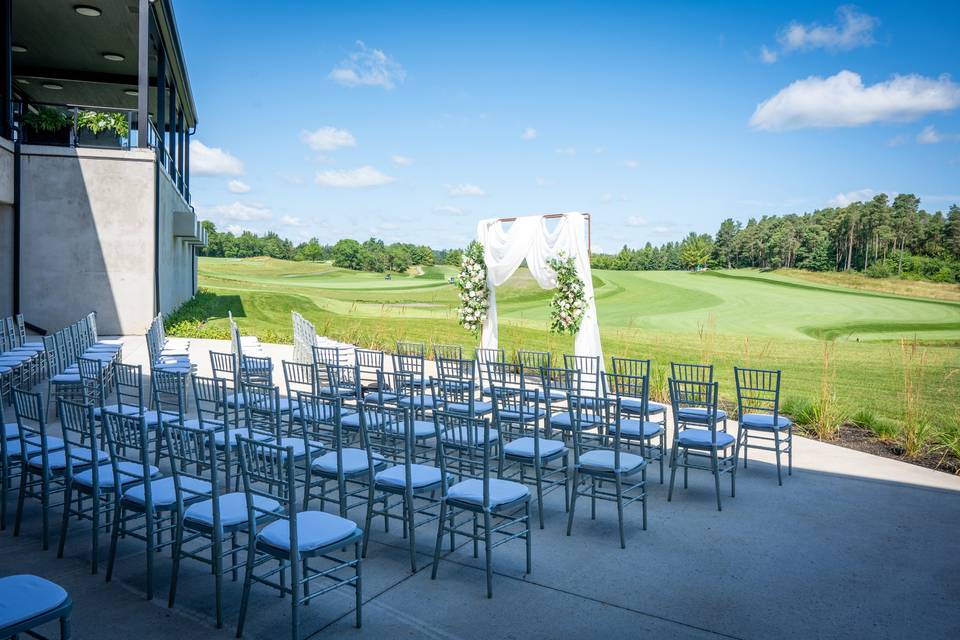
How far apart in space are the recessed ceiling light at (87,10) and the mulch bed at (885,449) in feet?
55.2

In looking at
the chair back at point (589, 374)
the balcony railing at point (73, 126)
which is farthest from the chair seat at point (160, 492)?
the balcony railing at point (73, 126)

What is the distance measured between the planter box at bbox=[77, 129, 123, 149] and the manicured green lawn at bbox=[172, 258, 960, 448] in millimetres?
4719

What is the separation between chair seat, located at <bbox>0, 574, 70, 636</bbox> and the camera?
2.19 m

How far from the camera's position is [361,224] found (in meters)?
52.9

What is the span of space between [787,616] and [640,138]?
122ft

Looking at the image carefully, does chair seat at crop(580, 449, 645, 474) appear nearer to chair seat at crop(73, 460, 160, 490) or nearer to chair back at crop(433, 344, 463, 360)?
chair back at crop(433, 344, 463, 360)

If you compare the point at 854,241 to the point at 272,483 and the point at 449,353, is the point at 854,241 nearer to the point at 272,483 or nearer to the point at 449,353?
the point at 449,353

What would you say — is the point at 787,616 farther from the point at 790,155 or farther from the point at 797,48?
the point at 790,155

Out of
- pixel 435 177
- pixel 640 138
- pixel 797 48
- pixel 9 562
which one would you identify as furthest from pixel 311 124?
pixel 9 562

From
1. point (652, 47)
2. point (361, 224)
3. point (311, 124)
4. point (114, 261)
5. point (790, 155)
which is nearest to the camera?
point (114, 261)

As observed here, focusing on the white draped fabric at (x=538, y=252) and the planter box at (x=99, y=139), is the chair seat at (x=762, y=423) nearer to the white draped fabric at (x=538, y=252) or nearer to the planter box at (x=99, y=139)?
the white draped fabric at (x=538, y=252)

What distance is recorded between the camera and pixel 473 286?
11.3 m

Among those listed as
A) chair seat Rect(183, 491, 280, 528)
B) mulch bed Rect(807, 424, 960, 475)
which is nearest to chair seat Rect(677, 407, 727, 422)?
mulch bed Rect(807, 424, 960, 475)

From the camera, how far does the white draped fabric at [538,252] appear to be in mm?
9961
